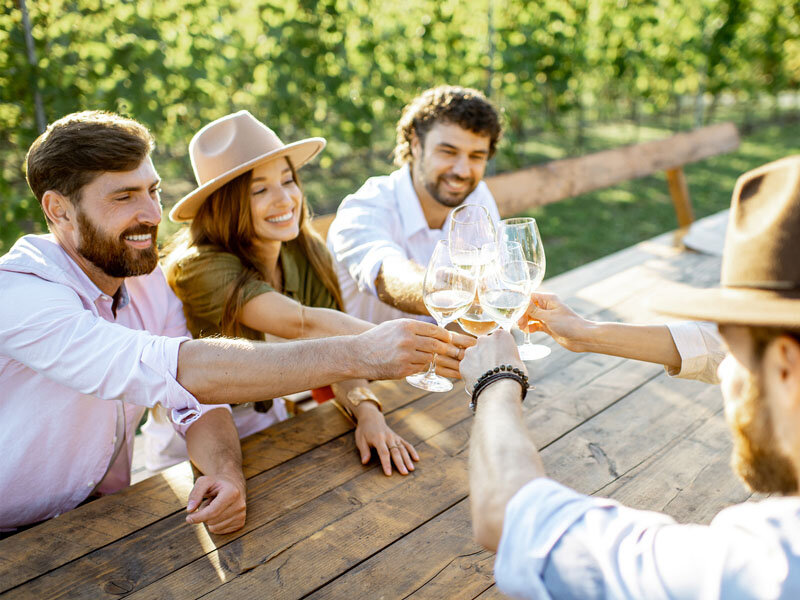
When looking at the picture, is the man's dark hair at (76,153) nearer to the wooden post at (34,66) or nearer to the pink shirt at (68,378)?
the pink shirt at (68,378)

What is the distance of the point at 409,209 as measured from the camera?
10.8 ft

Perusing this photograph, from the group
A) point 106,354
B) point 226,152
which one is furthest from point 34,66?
point 106,354

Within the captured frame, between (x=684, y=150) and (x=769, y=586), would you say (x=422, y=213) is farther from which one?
(x=684, y=150)

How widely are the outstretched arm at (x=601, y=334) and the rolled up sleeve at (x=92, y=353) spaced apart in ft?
3.54

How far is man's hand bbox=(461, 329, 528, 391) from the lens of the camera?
4.75 ft

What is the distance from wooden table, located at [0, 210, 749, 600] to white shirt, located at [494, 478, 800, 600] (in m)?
0.47

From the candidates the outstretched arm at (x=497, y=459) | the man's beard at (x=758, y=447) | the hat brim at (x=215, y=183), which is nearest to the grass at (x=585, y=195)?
the hat brim at (x=215, y=183)

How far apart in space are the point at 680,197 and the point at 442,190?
9.99ft

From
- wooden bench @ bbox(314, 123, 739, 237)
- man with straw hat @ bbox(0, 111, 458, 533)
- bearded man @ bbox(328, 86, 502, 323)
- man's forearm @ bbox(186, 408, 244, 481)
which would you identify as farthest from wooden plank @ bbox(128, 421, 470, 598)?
wooden bench @ bbox(314, 123, 739, 237)

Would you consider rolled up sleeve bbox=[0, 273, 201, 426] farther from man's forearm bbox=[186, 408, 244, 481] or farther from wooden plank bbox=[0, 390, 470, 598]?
wooden plank bbox=[0, 390, 470, 598]

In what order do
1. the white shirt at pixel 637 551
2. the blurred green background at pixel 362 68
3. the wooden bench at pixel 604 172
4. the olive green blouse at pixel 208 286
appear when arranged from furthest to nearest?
the wooden bench at pixel 604 172
the blurred green background at pixel 362 68
the olive green blouse at pixel 208 286
the white shirt at pixel 637 551

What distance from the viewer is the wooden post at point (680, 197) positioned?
5.48 m

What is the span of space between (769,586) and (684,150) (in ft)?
17.6

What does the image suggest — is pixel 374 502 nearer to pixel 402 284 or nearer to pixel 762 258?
pixel 402 284
